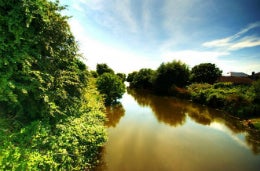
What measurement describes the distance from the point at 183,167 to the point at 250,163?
4212mm

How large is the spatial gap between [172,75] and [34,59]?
36946 millimetres

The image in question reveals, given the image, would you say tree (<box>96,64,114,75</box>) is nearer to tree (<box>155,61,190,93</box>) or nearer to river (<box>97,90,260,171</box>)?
tree (<box>155,61,190,93</box>)

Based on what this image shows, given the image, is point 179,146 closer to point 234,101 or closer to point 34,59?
point 34,59

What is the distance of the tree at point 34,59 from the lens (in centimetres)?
486

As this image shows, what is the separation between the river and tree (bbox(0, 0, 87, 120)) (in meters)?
4.51

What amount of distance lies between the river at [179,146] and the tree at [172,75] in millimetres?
22507

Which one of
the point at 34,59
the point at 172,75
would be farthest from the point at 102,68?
the point at 34,59

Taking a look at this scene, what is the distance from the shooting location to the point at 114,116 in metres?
19.3

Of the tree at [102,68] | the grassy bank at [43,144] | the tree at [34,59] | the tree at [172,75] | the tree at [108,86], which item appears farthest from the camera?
the tree at [102,68]

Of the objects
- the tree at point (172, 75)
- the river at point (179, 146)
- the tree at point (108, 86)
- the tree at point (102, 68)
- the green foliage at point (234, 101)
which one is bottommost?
the river at point (179, 146)

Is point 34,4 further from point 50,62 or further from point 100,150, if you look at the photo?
point 100,150

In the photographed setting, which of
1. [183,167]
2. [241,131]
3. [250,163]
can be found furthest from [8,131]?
[241,131]

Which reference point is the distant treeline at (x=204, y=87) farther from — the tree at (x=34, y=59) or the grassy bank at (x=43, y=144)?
the tree at (x=34, y=59)

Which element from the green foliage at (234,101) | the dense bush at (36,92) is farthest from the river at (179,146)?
the dense bush at (36,92)
